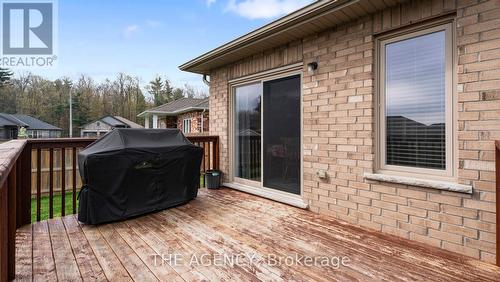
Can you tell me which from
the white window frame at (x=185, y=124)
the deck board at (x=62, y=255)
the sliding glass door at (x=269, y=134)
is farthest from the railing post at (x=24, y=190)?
the white window frame at (x=185, y=124)

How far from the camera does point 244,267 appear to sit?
2.24 metres

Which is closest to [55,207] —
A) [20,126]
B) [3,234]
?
[3,234]

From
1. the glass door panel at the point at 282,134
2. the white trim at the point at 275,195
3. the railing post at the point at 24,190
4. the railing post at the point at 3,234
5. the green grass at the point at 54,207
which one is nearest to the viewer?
the railing post at the point at 3,234

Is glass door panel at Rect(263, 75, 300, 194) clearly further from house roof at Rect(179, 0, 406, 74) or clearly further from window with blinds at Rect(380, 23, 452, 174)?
window with blinds at Rect(380, 23, 452, 174)

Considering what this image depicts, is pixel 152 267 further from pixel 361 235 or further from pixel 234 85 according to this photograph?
pixel 234 85

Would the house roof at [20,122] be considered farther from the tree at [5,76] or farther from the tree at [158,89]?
the tree at [158,89]

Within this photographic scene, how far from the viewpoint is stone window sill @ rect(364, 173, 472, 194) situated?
2414 mm

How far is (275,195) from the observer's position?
435 centimetres

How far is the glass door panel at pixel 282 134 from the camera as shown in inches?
163

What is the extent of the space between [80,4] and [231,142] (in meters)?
8.29

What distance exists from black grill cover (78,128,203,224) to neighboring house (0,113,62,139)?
20535mm

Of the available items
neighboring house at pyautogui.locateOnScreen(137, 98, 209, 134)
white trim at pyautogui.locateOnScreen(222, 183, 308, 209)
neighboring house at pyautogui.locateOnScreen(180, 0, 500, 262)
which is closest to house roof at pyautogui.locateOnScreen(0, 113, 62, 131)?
neighboring house at pyautogui.locateOnScreen(137, 98, 209, 134)

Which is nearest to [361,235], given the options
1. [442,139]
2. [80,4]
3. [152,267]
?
[442,139]

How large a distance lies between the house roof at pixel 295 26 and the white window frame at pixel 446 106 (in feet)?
1.21
